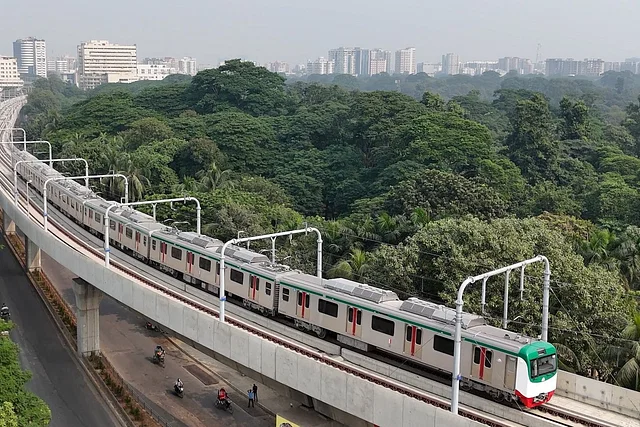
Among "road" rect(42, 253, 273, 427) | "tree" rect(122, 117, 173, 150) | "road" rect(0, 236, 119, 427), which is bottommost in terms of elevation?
"road" rect(0, 236, 119, 427)

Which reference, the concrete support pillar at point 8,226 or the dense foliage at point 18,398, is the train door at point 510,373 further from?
the concrete support pillar at point 8,226

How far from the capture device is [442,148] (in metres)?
53.8

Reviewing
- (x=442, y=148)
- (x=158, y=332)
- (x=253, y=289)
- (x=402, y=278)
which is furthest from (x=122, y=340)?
(x=442, y=148)

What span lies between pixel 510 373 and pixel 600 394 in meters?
2.22

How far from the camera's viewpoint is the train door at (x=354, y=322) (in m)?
20.4

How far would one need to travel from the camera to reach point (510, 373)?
54.8 ft

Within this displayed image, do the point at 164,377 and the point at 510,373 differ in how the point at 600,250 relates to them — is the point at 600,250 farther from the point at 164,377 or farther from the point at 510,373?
the point at 164,377

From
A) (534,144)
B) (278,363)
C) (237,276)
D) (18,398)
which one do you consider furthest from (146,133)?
(278,363)

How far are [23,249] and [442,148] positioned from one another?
3072cm

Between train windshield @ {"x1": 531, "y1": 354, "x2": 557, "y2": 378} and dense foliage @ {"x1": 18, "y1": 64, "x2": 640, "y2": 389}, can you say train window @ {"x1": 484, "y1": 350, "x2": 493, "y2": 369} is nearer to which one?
train windshield @ {"x1": 531, "y1": 354, "x2": 557, "y2": 378}

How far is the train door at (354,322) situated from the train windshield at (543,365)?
533cm

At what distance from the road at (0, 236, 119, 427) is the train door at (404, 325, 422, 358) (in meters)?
12.9

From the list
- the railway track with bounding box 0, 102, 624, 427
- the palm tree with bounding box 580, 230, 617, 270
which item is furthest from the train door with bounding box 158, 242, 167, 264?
the palm tree with bounding box 580, 230, 617, 270

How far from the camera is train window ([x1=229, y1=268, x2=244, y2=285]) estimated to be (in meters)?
24.5
